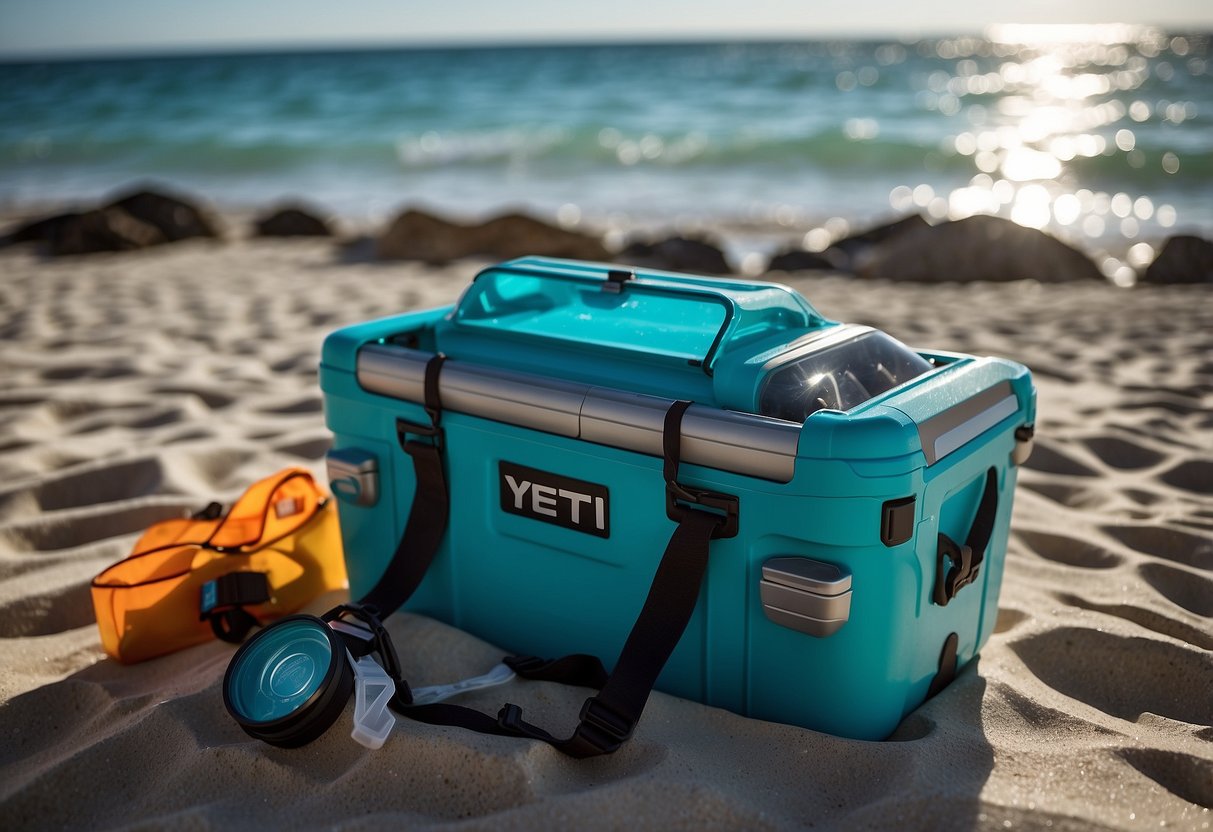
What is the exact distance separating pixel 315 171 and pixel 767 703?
1393 centimetres

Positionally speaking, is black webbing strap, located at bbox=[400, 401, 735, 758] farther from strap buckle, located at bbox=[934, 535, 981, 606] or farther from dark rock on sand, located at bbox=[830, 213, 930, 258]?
dark rock on sand, located at bbox=[830, 213, 930, 258]

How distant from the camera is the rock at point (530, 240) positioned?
6801 millimetres

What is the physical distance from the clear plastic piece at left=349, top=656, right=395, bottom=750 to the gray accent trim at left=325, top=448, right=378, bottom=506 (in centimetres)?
43

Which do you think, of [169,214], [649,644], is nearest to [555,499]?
[649,644]

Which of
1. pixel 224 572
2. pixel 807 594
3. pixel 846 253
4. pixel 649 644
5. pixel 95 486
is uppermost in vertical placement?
pixel 807 594

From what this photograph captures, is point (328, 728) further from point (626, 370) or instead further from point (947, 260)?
point (947, 260)

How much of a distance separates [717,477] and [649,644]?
0.30 metres

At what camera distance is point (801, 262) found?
688cm

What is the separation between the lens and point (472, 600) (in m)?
2.00

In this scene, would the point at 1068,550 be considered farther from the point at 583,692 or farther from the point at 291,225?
the point at 291,225

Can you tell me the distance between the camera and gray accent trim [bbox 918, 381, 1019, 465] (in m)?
1.55

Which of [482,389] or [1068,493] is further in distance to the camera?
[1068,493]

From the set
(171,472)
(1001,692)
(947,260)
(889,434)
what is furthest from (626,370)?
(947,260)

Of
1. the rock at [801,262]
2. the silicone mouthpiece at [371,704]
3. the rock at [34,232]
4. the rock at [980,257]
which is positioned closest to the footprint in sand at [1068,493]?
the silicone mouthpiece at [371,704]
